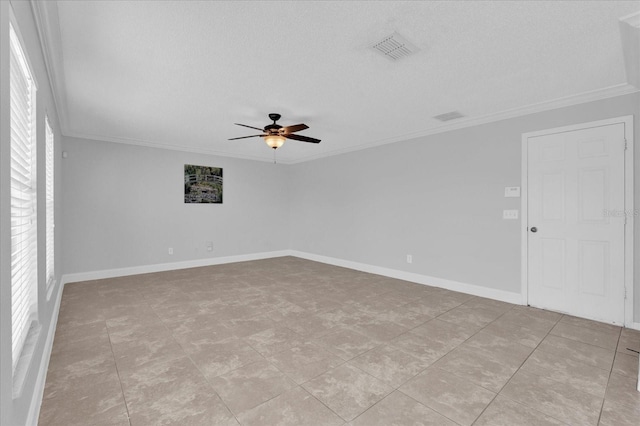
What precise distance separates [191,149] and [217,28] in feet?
14.5

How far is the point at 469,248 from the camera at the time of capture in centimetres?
439

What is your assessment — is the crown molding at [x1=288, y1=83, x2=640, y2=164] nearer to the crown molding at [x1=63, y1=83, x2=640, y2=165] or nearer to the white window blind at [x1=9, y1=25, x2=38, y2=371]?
the crown molding at [x1=63, y1=83, x2=640, y2=165]

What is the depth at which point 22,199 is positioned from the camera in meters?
1.64

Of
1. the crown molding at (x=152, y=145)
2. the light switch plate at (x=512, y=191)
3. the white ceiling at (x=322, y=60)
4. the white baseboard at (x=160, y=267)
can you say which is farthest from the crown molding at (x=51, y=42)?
the light switch plate at (x=512, y=191)

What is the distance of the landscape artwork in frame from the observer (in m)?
6.19

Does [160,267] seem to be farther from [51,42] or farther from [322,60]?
[322,60]

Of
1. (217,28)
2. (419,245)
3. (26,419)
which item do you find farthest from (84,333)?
(419,245)

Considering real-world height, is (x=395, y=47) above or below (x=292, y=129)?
above

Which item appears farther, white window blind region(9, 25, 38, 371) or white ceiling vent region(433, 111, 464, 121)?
white ceiling vent region(433, 111, 464, 121)

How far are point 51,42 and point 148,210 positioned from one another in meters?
3.90

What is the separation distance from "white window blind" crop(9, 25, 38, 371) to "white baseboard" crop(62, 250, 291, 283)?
3720 mm

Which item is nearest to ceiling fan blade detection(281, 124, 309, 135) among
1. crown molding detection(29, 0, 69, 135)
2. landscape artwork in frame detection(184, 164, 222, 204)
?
crown molding detection(29, 0, 69, 135)

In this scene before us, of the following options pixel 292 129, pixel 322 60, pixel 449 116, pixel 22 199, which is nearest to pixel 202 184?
pixel 292 129

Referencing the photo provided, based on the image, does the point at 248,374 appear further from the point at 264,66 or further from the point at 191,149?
the point at 191,149
